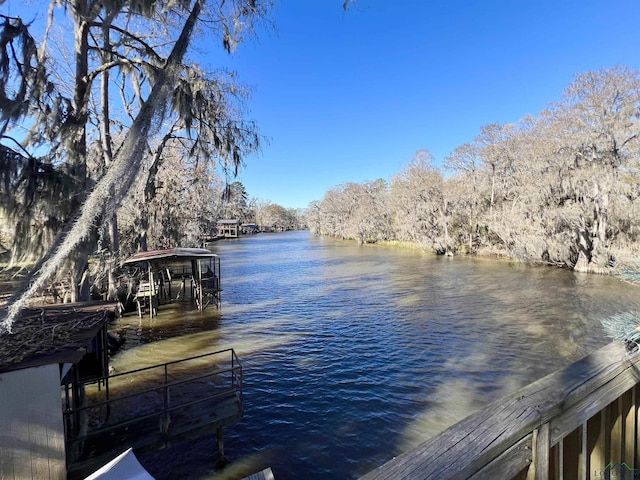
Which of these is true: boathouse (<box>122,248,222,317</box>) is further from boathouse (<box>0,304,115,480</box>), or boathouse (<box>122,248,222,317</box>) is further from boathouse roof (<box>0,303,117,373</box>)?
boathouse (<box>0,304,115,480</box>)

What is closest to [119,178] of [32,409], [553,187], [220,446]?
[32,409]

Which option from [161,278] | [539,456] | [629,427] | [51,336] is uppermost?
[539,456]

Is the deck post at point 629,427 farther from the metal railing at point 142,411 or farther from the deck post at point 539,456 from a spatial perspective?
the metal railing at point 142,411

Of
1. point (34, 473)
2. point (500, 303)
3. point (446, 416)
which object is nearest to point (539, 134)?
point (500, 303)

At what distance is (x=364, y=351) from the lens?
11.2m

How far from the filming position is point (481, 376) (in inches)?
363

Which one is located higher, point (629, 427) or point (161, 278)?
point (629, 427)

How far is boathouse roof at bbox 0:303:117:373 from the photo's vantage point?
4645 mm

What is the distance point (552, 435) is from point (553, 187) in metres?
27.9

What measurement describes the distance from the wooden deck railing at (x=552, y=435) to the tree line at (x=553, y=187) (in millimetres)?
21956

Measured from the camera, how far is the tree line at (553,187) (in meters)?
21.1

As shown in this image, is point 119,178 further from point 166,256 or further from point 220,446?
point 166,256

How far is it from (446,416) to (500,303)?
35.3 ft

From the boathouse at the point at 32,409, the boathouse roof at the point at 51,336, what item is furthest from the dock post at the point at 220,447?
the boathouse roof at the point at 51,336
